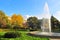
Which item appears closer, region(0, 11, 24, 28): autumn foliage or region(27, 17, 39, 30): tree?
region(0, 11, 24, 28): autumn foliage

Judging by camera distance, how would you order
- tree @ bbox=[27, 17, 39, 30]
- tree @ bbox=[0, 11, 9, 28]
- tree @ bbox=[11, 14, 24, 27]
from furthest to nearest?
tree @ bbox=[11, 14, 24, 27] → tree @ bbox=[27, 17, 39, 30] → tree @ bbox=[0, 11, 9, 28]

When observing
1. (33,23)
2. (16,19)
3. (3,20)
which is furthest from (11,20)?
(33,23)

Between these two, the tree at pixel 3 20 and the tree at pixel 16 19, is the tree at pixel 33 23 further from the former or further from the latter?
the tree at pixel 3 20

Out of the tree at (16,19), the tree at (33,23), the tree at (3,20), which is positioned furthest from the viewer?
the tree at (16,19)

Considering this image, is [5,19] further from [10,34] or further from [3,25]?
[10,34]

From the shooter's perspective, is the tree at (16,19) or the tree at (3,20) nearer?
the tree at (3,20)

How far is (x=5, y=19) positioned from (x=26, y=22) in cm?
679

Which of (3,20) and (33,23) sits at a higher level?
(3,20)

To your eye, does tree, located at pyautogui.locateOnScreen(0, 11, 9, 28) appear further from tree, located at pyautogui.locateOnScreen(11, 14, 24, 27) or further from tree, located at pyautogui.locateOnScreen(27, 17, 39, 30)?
tree, located at pyautogui.locateOnScreen(27, 17, 39, 30)

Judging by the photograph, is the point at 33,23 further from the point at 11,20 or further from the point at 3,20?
the point at 3,20

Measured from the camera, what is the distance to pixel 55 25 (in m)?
Answer: 37.7

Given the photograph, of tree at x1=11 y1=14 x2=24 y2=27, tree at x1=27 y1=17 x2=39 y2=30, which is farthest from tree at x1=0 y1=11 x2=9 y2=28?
tree at x1=27 y1=17 x2=39 y2=30

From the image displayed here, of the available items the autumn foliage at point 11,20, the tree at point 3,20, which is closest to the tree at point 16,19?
Answer: the autumn foliage at point 11,20

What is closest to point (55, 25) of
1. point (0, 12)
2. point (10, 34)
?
point (0, 12)
